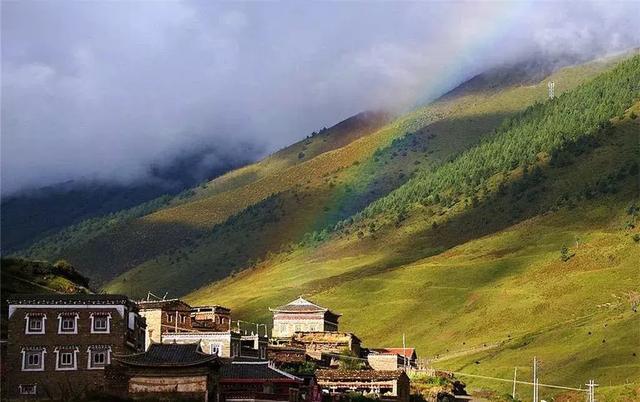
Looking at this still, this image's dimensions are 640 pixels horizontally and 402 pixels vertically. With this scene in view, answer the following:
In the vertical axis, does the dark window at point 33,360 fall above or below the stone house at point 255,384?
above

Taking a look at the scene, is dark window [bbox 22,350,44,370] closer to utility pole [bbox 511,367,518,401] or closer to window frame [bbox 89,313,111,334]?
window frame [bbox 89,313,111,334]

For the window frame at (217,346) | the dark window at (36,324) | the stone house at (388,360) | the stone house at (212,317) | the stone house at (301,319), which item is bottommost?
the dark window at (36,324)

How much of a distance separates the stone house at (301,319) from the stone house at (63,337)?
204 ft

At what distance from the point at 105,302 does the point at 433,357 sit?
89.4m

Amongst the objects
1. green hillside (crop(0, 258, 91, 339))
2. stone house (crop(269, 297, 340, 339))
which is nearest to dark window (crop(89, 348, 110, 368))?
green hillside (crop(0, 258, 91, 339))

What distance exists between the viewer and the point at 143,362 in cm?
8225

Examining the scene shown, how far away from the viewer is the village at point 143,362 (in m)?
82.1

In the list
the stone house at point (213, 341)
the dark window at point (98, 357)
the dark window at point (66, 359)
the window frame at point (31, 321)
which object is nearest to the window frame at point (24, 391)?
the dark window at point (66, 359)

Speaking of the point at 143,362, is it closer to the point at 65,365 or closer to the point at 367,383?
the point at 65,365

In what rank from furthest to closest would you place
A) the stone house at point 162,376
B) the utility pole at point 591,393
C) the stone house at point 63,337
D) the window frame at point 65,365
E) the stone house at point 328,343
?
the stone house at point 328,343 < the utility pole at point 591,393 < the window frame at point 65,365 < the stone house at point 63,337 < the stone house at point 162,376

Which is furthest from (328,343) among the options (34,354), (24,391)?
(24,391)

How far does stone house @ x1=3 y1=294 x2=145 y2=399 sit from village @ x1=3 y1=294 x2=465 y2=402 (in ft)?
0.28

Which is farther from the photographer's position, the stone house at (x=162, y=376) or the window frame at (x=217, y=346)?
the window frame at (x=217, y=346)

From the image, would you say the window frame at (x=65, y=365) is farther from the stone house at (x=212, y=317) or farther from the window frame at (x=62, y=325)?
the stone house at (x=212, y=317)
